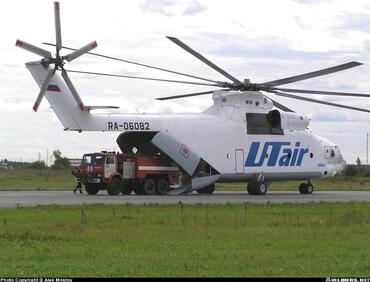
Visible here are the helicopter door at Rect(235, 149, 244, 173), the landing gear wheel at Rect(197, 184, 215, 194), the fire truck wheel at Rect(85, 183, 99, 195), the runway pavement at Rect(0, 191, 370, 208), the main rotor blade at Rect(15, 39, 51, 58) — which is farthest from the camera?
the landing gear wheel at Rect(197, 184, 215, 194)

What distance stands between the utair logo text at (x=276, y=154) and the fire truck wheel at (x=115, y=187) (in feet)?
22.9

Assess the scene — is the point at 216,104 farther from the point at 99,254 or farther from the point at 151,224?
the point at 99,254

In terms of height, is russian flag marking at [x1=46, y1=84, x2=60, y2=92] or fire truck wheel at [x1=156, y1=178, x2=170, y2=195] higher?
russian flag marking at [x1=46, y1=84, x2=60, y2=92]

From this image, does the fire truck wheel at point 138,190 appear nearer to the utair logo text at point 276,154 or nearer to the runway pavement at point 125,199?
the runway pavement at point 125,199

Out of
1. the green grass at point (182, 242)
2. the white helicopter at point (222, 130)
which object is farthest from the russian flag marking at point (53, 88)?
the green grass at point (182, 242)

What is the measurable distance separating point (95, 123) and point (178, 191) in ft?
21.0

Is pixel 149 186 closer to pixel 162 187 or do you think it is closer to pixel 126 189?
pixel 162 187

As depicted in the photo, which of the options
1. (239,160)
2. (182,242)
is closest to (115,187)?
(239,160)

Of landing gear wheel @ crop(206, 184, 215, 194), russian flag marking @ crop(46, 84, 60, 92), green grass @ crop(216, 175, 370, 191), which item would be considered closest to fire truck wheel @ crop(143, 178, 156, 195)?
landing gear wheel @ crop(206, 184, 215, 194)

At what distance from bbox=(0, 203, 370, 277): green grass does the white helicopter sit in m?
11.3

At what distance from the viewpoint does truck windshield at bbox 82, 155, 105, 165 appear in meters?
39.8

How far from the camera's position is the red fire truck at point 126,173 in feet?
130

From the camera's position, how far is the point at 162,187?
136ft

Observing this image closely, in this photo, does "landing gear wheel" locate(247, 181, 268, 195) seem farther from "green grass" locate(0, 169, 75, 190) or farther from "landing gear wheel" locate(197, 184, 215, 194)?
"green grass" locate(0, 169, 75, 190)
